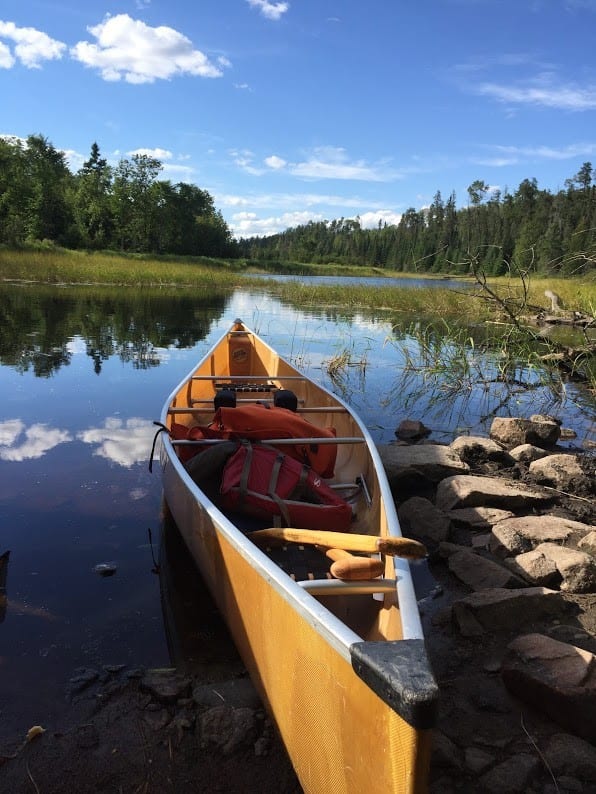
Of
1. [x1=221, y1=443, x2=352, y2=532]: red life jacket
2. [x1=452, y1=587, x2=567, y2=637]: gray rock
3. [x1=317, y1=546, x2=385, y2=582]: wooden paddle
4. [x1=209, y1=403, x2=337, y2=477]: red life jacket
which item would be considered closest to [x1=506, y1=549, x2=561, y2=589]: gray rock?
[x1=452, y1=587, x2=567, y2=637]: gray rock

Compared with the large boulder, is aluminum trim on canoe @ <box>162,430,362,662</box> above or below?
above

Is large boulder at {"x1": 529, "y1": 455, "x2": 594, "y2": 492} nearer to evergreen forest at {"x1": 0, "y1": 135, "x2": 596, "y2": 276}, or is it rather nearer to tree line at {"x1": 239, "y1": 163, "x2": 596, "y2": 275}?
evergreen forest at {"x1": 0, "y1": 135, "x2": 596, "y2": 276}

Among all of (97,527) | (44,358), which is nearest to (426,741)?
(97,527)

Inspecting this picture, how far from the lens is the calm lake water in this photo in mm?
2928

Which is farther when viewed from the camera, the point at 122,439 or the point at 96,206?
the point at 96,206

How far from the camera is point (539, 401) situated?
29.8ft

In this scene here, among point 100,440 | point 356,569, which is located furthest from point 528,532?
point 100,440

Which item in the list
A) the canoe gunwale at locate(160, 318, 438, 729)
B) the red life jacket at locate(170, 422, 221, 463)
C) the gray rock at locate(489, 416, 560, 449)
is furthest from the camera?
the gray rock at locate(489, 416, 560, 449)

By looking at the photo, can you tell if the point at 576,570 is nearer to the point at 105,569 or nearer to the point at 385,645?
the point at 385,645

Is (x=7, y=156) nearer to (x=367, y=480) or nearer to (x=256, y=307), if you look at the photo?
(x=256, y=307)

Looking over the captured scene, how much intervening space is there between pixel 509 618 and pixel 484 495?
5.49ft

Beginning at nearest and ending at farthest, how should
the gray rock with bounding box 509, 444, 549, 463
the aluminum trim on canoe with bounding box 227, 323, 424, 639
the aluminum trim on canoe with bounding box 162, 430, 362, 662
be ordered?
the aluminum trim on canoe with bounding box 162, 430, 362, 662 < the aluminum trim on canoe with bounding box 227, 323, 424, 639 < the gray rock with bounding box 509, 444, 549, 463

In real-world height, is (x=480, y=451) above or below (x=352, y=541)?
below

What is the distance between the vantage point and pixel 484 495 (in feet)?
15.1
